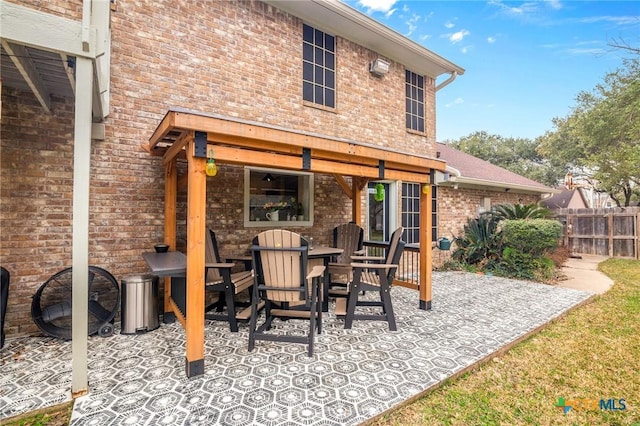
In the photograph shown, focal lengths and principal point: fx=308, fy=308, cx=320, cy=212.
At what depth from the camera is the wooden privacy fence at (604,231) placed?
10602mm

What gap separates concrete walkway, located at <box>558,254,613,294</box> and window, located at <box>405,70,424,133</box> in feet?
16.3

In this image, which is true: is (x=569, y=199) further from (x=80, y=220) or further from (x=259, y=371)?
(x=80, y=220)

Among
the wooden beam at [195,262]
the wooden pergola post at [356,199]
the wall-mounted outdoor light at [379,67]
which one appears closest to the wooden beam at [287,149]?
the wooden beam at [195,262]

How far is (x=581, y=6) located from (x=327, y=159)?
11.7 metres

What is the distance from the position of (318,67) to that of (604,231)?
1206 cm

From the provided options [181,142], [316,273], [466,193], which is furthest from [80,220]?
[466,193]

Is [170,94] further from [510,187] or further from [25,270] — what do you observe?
[510,187]

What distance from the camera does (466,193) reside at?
366 inches

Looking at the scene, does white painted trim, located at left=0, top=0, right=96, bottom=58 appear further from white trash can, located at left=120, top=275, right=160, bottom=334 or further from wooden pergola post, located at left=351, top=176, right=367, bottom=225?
wooden pergola post, located at left=351, top=176, right=367, bottom=225

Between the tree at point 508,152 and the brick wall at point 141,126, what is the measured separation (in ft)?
76.2

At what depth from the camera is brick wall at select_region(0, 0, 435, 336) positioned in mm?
3686

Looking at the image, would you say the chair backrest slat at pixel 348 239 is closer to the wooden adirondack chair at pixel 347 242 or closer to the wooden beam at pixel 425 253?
the wooden adirondack chair at pixel 347 242

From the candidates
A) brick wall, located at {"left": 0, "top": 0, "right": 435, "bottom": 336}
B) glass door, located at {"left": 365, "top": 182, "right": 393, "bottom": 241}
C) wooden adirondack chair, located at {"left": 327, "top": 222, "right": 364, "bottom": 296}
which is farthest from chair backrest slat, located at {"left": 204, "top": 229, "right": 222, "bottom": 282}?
glass door, located at {"left": 365, "top": 182, "right": 393, "bottom": 241}

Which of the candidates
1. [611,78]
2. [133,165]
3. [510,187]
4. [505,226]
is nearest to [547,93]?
[611,78]
